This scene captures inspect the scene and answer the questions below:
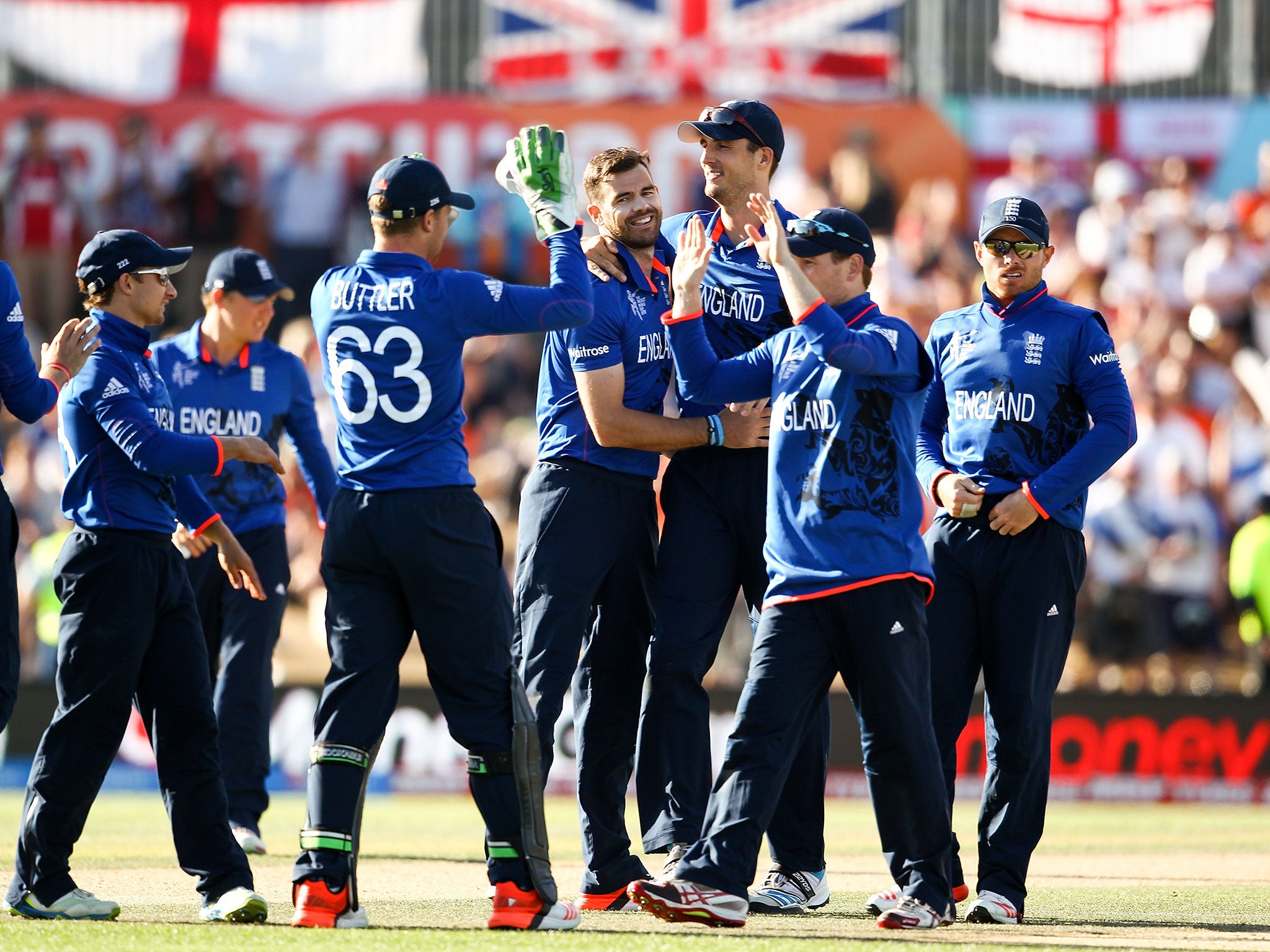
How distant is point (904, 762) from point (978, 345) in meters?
1.87

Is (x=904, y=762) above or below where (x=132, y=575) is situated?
below

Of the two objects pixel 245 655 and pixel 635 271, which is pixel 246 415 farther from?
pixel 635 271

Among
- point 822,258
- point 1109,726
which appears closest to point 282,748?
point 1109,726

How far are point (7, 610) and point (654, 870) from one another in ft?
10.5

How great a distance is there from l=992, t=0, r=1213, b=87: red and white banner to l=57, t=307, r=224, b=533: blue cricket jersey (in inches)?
594

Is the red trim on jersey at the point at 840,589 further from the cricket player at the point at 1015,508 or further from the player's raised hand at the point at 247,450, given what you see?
the player's raised hand at the point at 247,450

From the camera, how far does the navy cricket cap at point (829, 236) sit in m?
6.09

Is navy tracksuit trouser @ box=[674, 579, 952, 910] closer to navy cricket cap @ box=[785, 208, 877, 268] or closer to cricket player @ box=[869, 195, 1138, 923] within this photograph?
cricket player @ box=[869, 195, 1138, 923]

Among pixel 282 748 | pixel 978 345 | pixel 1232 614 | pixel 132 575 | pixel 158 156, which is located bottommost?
pixel 282 748

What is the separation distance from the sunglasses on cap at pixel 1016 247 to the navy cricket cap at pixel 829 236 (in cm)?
93

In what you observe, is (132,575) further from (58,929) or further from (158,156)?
(158,156)

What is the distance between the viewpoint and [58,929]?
5.65m

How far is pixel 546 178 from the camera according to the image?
19.9ft

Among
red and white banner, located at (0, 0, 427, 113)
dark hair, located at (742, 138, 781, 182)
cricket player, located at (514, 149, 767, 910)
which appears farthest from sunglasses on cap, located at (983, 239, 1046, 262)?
red and white banner, located at (0, 0, 427, 113)
